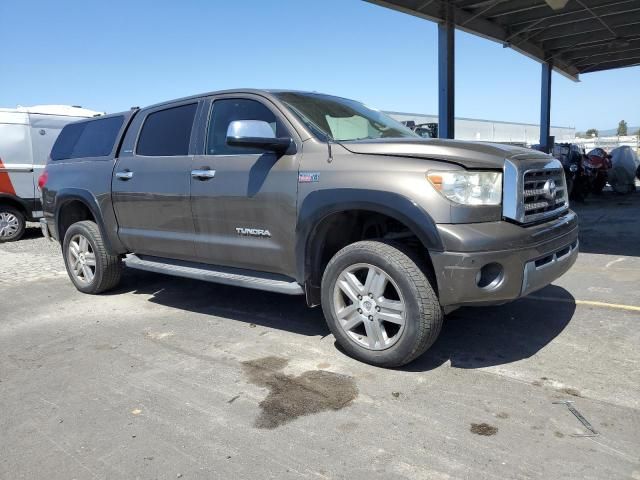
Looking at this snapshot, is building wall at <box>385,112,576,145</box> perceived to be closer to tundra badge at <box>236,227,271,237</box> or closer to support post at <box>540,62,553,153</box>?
support post at <box>540,62,553,153</box>

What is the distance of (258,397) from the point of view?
3322mm

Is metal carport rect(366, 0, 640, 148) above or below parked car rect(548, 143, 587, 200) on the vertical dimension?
above

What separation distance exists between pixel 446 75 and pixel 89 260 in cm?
826

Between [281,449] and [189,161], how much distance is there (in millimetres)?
2792

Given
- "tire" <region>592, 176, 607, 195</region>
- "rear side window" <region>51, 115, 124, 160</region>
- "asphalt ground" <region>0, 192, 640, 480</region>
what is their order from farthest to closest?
1. "tire" <region>592, 176, 607, 195</region>
2. "rear side window" <region>51, 115, 124, 160</region>
3. "asphalt ground" <region>0, 192, 640, 480</region>

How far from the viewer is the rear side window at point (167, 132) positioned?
15.8ft

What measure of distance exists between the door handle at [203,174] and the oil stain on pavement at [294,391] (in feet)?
5.24

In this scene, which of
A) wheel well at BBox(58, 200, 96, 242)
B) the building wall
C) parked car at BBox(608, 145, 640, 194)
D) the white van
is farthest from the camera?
the building wall

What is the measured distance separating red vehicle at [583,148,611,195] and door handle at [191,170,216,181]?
1360 centimetres

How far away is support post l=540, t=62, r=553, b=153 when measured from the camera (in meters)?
17.2

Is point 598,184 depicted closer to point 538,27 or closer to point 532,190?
point 538,27

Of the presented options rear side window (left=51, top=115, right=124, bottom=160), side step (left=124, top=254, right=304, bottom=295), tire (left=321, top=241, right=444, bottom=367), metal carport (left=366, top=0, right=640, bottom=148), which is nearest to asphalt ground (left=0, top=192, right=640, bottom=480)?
tire (left=321, top=241, right=444, bottom=367)

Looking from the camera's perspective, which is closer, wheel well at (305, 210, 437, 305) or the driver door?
wheel well at (305, 210, 437, 305)

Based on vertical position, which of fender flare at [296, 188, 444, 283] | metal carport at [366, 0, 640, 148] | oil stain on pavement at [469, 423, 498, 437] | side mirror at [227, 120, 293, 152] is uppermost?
metal carport at [366, 0, 640, 148]
